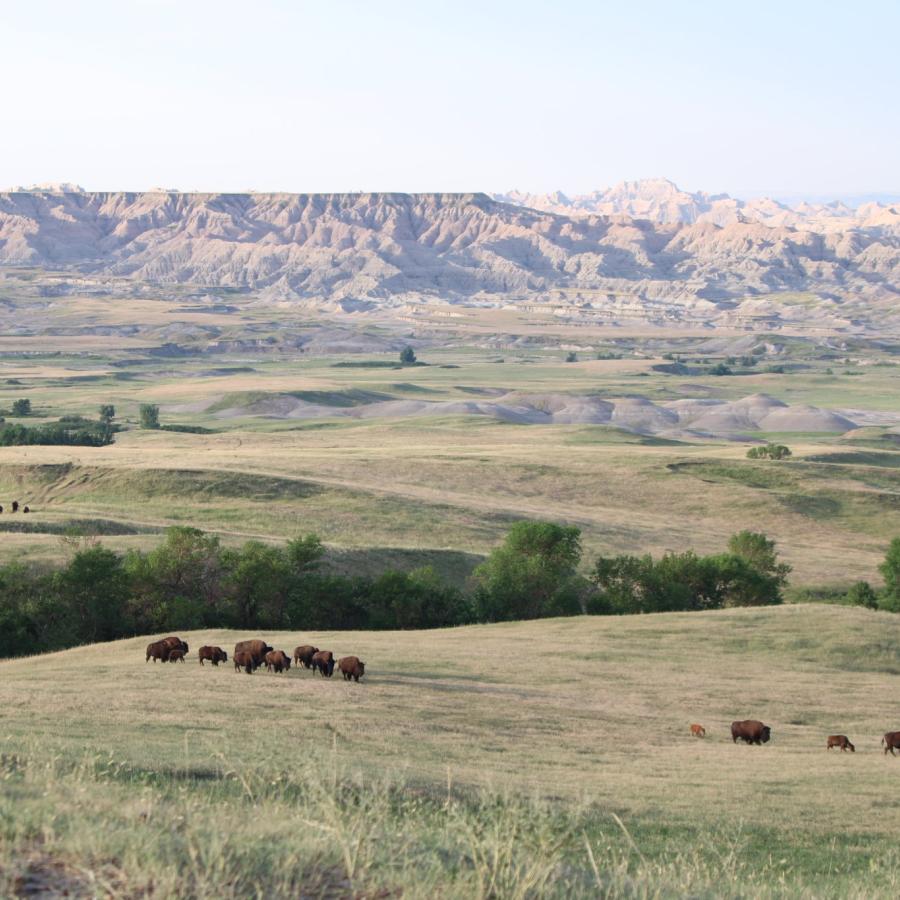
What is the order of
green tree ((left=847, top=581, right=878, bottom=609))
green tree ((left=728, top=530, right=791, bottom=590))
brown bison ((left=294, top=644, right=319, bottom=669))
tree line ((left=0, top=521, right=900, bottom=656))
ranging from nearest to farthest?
1. brown bison ((left=294, top=644, right=319, bottom=669))
2. tree line ((left=0, top=521, right=900, bottom=656))
3. green tree ((left=847, top=581, right=878, bottom=609))
4. green tree ((left=728, top=530, right=791, bottom=590))

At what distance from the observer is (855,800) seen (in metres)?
24.4

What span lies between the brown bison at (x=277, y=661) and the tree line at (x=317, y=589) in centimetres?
1863

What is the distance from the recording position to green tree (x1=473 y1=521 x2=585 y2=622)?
6297cm

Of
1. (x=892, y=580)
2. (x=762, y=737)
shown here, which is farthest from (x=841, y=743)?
(x=892, y=580)

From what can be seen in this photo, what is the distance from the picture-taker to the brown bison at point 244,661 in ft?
115

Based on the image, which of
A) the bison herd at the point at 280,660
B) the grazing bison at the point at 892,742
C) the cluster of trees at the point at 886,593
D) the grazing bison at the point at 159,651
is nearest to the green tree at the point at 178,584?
the grazing bison at the point at 159,651

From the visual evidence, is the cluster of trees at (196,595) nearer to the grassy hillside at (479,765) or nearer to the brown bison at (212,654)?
the grassy hillside at (479,765)

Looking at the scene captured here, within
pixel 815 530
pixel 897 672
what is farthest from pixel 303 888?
pixel 815 530

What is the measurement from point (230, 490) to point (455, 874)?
80.6 metres

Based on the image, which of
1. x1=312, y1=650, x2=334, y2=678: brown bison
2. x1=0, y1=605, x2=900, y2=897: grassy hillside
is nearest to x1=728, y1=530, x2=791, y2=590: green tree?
x1=0, y1=605, x2=900, y2=897: grassy hillside

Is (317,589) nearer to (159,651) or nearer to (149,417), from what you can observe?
(159,651)

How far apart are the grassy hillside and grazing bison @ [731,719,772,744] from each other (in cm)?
75

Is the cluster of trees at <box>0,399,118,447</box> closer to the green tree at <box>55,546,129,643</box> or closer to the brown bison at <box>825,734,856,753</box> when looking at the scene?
the green tree at <box>55,546,129,643</box>

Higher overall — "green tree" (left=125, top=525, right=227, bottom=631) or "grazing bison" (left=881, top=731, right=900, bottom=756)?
"grazing bison" (left=881, top=731, right=900, bottom=756)
